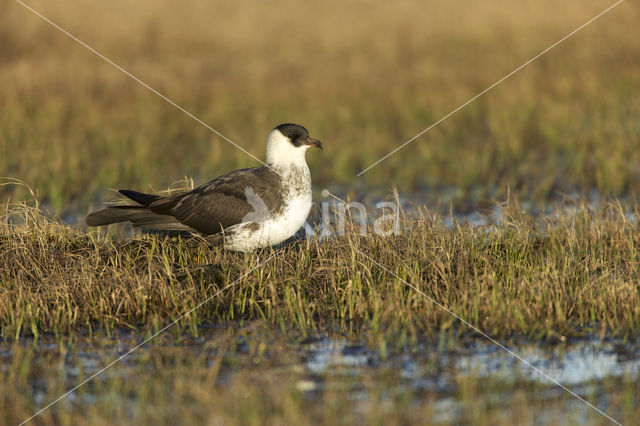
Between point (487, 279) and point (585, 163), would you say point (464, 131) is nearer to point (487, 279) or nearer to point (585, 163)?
point (585, 163)

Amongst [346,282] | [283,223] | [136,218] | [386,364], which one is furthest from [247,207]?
[386,364]

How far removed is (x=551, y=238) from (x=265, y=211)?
259cm

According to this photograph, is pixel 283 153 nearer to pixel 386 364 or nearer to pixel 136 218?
pixel 136 218

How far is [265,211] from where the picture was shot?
7.12 metres

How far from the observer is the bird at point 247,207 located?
→ 7.16m

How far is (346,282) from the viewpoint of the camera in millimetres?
6715

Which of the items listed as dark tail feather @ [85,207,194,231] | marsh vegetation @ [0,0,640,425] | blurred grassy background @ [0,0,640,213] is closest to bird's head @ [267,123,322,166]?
marsh vegetation @ [0,0,640,425]

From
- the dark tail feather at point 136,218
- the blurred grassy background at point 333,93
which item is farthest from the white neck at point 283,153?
the blurred grassy background at point 333,93

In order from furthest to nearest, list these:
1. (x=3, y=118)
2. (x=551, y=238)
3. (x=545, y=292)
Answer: (x=3, y=118)
(x=551, y=238)
(x=545, y=292)

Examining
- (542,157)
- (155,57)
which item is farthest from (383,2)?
(542,157)

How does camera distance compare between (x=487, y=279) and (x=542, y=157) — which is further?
(x=542, y=157)

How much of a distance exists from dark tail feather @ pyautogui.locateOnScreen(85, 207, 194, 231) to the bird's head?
96 centimetres

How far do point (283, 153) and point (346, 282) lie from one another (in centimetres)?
138

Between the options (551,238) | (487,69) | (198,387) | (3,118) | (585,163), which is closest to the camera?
(198,387)
